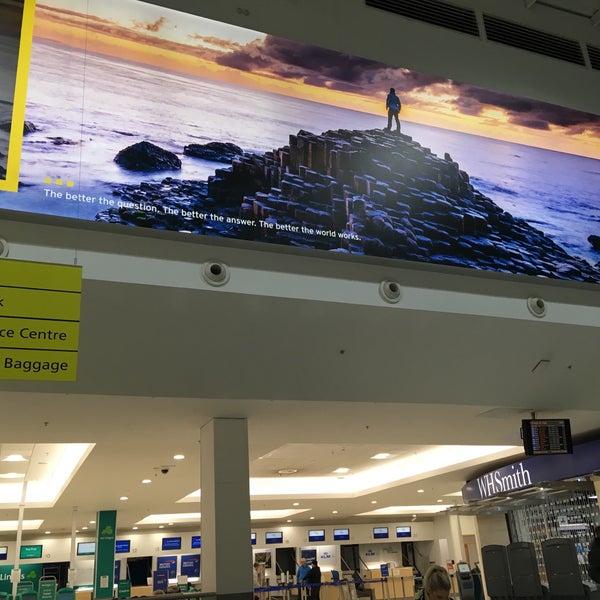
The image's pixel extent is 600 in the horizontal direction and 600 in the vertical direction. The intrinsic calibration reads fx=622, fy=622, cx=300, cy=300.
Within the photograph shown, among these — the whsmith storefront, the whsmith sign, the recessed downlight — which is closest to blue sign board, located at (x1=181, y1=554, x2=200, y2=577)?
the recessed downlight

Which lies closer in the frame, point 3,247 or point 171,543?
point 3,247

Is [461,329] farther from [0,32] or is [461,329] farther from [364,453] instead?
[364,453]

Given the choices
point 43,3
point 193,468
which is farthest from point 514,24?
point 193,468

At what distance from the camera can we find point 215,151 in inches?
192

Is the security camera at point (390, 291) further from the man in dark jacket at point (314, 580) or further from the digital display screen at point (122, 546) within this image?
the digital display screen at point (122, 546)

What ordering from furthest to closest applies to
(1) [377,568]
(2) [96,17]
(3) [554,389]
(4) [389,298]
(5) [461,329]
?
(1) [377,568]
(3) [554,389]
(5) [461,329]
(4) [389,298]
(2) [96,17]

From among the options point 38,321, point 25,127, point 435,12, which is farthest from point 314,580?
point 38,321

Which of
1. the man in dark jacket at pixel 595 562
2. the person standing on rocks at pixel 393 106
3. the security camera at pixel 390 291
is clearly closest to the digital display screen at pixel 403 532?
the security camera at pixel 390 291

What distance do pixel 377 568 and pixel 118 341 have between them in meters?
23.0

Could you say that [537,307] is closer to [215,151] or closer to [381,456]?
[215,151]

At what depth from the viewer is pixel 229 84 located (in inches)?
201

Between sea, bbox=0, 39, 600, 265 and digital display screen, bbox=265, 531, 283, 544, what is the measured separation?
19.3 meters

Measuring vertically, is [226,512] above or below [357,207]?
below

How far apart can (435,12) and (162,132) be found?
328 centimetres
